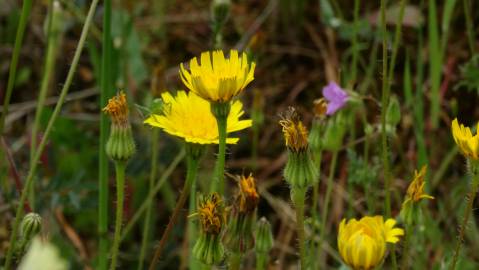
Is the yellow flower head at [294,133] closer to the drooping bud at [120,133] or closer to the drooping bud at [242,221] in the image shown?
the drooping bud at [242,221]

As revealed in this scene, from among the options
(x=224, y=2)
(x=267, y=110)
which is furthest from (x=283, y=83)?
(x=224, y=2)

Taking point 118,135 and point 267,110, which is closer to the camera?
point 118,135

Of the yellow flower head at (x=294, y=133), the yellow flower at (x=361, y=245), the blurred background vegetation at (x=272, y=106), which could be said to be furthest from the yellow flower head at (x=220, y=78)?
the blurred background vegetation at (x=272, y=106)

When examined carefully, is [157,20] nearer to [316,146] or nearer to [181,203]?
[316,146]

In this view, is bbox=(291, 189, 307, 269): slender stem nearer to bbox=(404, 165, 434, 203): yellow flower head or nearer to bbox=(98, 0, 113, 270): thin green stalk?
bbox=(404, 165, 434, 203): yellow flower head

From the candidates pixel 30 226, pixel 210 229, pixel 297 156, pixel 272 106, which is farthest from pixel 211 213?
pixel 272 106
